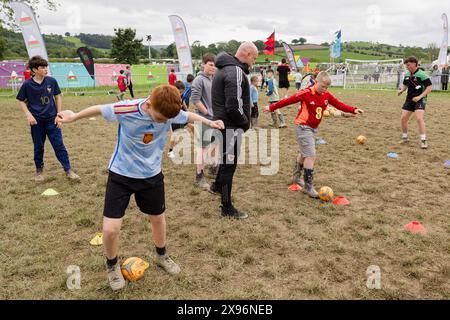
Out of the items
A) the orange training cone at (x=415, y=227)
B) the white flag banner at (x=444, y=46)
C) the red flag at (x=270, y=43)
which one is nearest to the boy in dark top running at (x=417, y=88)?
the orange training cone at (x=415, y=227)

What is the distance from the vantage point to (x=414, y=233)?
4434 millimetres

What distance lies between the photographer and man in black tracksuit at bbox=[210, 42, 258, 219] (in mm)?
4512

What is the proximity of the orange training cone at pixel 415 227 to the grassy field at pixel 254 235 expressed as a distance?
12cm

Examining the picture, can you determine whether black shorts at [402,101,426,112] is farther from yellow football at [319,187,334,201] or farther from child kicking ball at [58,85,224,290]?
child kicking ball at [58,85,224,290]

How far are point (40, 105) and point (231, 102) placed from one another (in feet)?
11.9

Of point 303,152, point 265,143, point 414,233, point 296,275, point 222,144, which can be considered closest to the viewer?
point 296,275

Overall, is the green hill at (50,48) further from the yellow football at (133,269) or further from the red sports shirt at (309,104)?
the yellow football at (133,269)

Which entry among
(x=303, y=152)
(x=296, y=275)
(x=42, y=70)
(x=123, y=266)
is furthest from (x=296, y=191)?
(x=42, y=70)

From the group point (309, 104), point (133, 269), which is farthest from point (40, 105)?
point (309, 104)

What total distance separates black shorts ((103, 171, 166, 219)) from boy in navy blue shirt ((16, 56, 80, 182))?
10.9 ft
